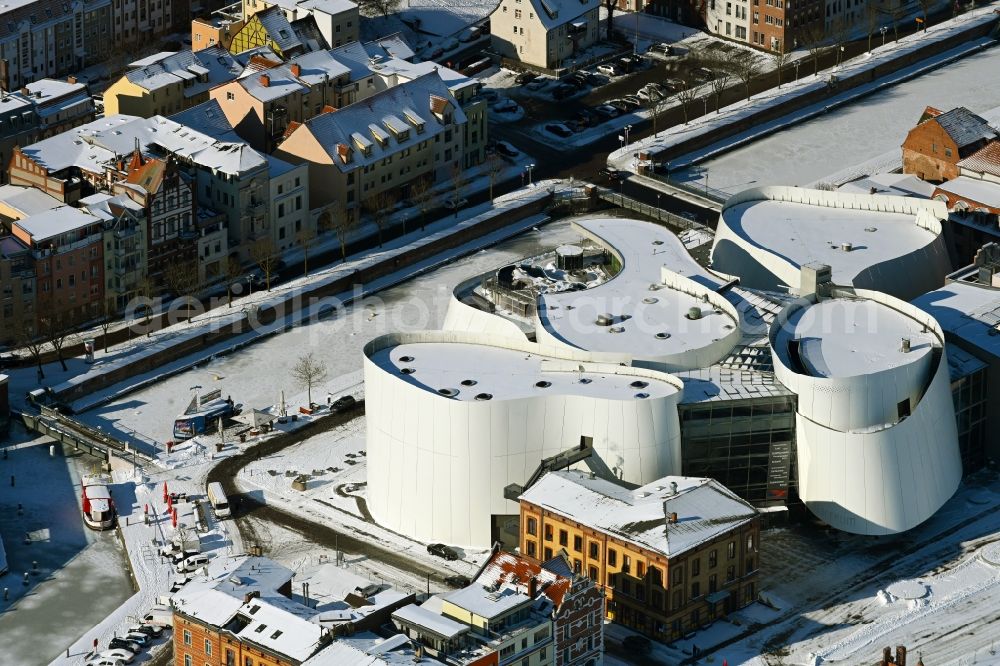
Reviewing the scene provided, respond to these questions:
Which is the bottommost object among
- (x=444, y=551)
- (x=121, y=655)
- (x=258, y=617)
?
(x=121, y=655)

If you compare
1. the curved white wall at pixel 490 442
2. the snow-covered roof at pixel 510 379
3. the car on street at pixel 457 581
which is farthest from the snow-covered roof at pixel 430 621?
the snow-covered roof at pixel 510 379

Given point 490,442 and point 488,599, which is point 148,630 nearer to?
point 488,599

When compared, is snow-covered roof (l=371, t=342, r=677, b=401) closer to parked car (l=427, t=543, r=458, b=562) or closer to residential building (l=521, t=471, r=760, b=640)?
residential building (l=521, t=471, r=760, b=640)

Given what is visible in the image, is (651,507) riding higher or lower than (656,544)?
higher

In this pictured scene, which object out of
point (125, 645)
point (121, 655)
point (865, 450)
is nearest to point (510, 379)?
point (865, 450)

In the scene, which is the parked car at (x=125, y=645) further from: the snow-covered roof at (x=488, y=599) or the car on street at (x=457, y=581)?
the snow-covered roof at (x=488, y=599)

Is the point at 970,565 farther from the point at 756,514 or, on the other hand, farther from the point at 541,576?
the point at 541,576

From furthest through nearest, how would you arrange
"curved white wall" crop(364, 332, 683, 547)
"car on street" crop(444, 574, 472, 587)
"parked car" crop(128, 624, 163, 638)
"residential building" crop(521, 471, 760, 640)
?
"curved white wall" crop(364, 332, 683, 547) < "car on street" crop(444, 574, 472, 587) < "parked car" crop(128, 624, 163, 638) < "residential building" crop(521, 471, 760, 640)

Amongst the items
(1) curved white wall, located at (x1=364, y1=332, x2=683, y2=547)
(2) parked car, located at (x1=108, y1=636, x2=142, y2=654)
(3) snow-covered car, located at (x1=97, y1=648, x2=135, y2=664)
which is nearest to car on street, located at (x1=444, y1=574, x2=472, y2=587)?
(1) curved white wall, located at (x1=364, y1=332, x2=683, y2=547)
